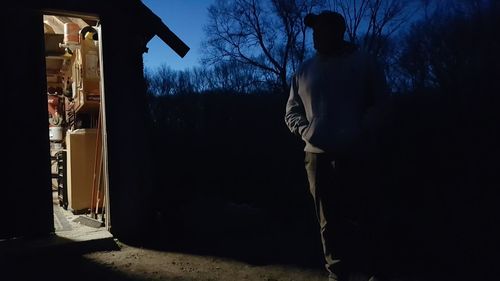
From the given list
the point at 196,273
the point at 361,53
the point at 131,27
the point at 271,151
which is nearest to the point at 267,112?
the point at 271,151

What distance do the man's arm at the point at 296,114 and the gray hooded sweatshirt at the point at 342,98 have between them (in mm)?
105

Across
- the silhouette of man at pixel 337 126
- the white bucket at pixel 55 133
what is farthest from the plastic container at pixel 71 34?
the silhouette of man at pixel 337 126

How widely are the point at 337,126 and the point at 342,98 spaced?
7.0 inches

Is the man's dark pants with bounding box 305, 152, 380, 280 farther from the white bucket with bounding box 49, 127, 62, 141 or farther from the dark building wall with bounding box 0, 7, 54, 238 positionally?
the white bucket with bounding box 49, 127, 62, 141

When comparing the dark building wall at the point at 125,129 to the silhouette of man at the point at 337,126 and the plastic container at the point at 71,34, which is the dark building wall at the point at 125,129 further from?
the silhouette of man at the point at 337,126

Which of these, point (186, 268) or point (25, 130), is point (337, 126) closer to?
point (186, 268)

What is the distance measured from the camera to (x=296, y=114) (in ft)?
8.88

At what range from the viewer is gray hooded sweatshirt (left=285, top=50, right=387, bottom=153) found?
236cm

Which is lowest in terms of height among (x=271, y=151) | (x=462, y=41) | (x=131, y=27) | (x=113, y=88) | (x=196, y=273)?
(x=196, y=273)

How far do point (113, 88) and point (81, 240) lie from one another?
1721 mm

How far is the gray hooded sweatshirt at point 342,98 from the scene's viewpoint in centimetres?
236

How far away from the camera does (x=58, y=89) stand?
32.3ft

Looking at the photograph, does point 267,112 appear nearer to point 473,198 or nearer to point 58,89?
point 58,89

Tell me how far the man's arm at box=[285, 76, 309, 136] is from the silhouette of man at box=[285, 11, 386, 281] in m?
0.05
